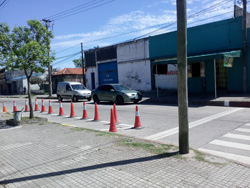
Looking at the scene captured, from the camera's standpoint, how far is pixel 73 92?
21531mm

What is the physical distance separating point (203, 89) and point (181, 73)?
1619cm

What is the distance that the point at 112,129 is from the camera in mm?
8164

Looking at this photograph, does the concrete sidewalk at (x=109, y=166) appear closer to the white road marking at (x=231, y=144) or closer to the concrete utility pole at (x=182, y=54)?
the concrete utility pole at (x=182, y=54)

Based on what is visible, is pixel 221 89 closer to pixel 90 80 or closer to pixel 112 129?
pixel 112 129

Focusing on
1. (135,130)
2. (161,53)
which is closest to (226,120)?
(135,130)

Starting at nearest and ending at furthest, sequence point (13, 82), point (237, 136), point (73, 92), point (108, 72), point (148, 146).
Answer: point (148, 146), point (237, 136), point (73, 92), point (108, 72), point (13, 82)

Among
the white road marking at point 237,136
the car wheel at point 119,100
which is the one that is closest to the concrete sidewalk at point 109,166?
the white road marking at point 237,136

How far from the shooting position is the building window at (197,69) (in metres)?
19.9

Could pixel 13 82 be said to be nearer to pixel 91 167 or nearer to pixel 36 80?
pixel 36 80

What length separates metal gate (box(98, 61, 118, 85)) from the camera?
2903 cm

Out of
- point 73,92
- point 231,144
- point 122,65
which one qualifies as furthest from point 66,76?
point 231,144

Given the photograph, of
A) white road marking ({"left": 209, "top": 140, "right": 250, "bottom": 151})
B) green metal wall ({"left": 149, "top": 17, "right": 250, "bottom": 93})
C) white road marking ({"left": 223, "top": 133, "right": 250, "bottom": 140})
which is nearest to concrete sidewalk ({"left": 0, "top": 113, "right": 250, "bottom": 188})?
white road marking ({"left": 209, "top": 140, "right": 250, "bottom": 151})

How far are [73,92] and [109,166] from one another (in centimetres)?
1756

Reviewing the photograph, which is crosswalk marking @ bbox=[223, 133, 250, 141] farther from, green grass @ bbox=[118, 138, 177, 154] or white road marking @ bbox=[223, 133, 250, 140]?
green grass @ bbox=[118, 138, 177, 154]
